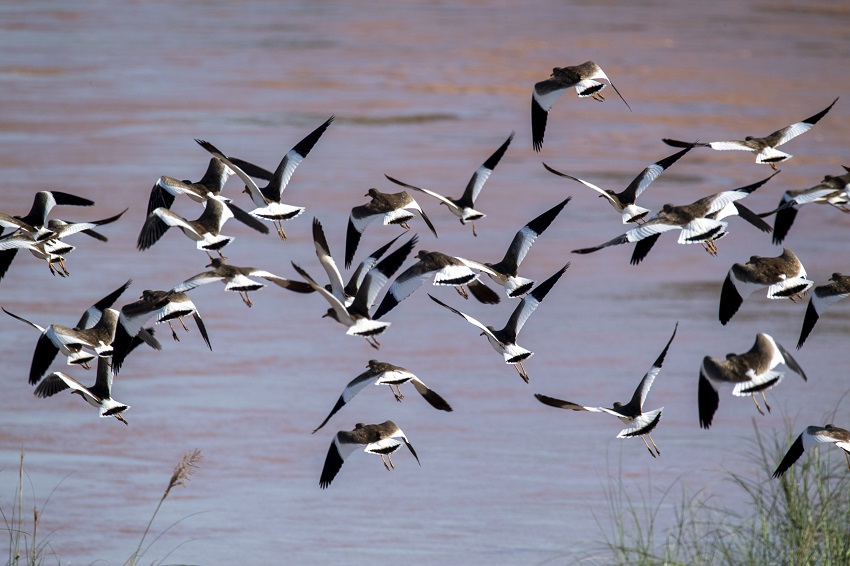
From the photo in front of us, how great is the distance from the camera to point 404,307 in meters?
Answer: 15.7

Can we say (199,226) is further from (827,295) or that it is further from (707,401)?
(827,295)

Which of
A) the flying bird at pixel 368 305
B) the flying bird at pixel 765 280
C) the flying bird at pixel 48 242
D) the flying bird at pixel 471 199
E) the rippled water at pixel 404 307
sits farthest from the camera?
the rippled water at pixel 404 307

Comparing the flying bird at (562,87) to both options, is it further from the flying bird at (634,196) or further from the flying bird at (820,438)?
the flying bird at (820,438)

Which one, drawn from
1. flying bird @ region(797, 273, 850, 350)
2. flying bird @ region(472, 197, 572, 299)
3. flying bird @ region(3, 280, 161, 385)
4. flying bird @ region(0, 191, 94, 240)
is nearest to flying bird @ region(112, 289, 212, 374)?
flying bird @ region(3, 280, 161, 385)

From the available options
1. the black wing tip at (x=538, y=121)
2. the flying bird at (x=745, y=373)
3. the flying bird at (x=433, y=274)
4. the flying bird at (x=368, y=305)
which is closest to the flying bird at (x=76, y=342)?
the flying bird at (x=368, y=305)

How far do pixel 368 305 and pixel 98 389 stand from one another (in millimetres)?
1388

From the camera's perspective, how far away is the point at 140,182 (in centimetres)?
2105

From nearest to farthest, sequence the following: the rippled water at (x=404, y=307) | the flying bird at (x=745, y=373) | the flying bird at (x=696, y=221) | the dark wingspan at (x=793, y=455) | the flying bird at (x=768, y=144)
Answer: the flying bird at (x=745, y=373) < the dark wingspan at (x=793, y=455) < the flying bird at (x=696, y=221) < the flying bird at (x=768, y=144) < the rippled water at (x=404, y=307)

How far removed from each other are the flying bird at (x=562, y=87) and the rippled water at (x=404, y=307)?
2.19 meters

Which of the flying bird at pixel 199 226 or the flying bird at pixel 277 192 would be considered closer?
the flying bird at pixel 199 226

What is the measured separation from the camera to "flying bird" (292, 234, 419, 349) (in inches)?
258

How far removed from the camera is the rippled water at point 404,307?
9.99 m

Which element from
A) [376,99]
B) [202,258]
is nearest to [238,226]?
[202,258]

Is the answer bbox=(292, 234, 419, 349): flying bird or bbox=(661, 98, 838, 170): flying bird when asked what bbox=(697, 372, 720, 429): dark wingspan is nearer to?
bbox=(292, 234, 419, 349): flying bird
